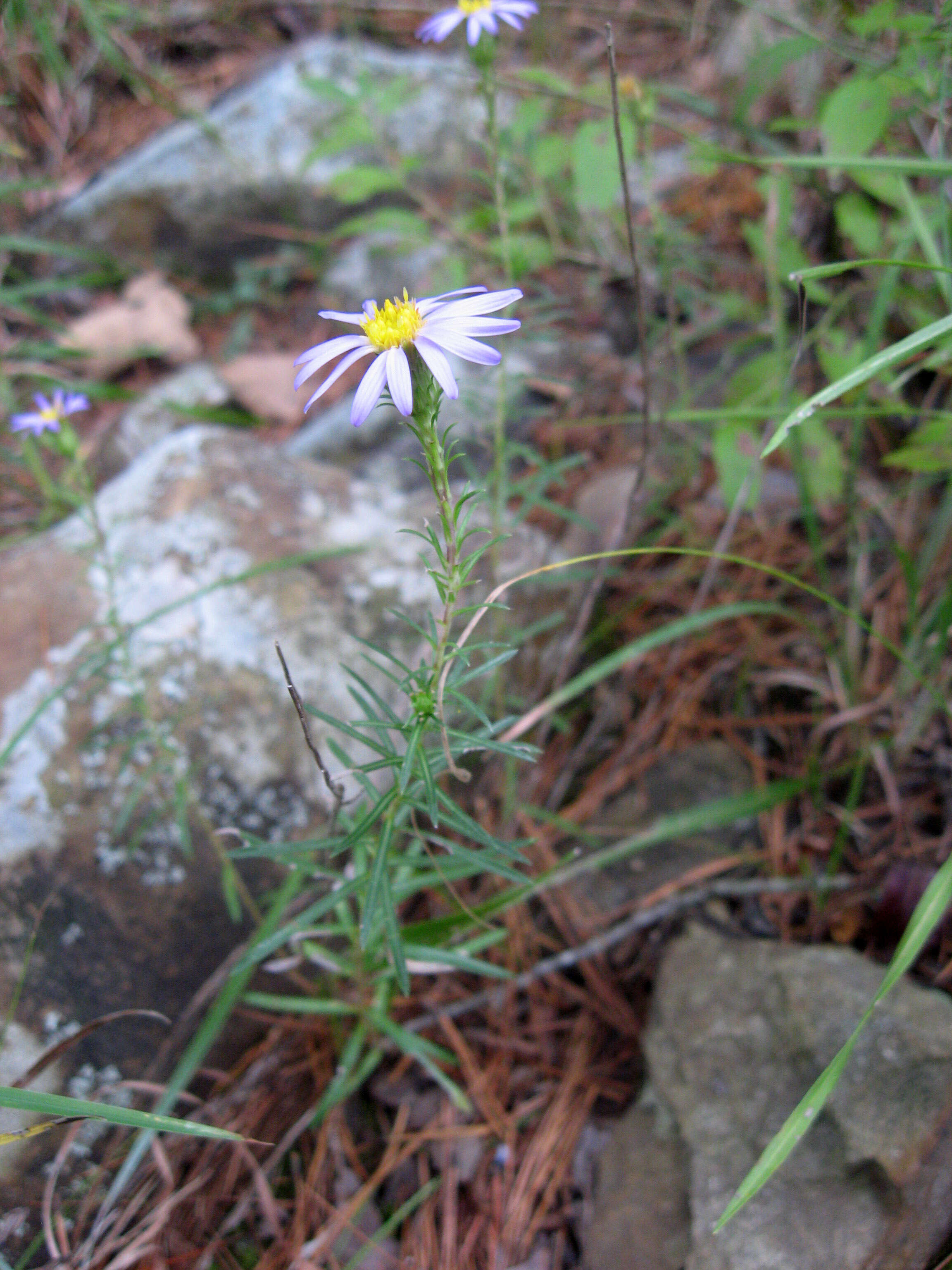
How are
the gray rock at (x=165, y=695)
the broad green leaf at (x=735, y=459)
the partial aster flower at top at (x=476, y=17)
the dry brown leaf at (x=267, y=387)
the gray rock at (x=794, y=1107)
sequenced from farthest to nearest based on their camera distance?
the dry brown leaf at (x=267, y=387) → the broad green leaf at (x=735, y=459) → the gray rock at (x=165, y=695) → the partial aster flower at top at (x=476, y=17) → the gray rock at (x=794, y=1107)

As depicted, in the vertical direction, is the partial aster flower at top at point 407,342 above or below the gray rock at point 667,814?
above

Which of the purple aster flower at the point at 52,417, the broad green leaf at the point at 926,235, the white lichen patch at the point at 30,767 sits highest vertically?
the broad green leaf at the point at 926,235

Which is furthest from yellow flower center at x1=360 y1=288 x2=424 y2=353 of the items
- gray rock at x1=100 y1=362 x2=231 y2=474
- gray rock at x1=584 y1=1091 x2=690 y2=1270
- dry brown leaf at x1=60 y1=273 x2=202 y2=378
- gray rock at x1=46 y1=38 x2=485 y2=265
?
gray rock at x1=46 y1=38 x2=485 y2=265

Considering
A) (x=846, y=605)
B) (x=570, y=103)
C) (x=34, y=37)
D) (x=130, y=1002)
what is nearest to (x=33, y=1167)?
(x=130, y=1002)

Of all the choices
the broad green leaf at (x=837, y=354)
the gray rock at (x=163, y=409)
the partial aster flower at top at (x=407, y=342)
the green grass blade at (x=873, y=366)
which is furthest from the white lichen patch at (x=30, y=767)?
the broad green leaf at (x=837, y=354)

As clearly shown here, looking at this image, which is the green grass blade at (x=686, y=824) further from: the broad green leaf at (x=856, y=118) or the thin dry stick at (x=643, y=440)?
the broad green leaf at (x=856, y=118)

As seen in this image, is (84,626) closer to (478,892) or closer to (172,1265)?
(478,892)
